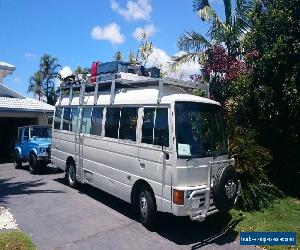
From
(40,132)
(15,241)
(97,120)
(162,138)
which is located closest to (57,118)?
(97,120)

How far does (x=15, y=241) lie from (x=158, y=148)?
3.42 meters

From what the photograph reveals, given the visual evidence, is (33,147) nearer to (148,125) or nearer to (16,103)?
(16,103)

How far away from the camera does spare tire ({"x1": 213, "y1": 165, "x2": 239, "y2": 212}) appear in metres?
7.16

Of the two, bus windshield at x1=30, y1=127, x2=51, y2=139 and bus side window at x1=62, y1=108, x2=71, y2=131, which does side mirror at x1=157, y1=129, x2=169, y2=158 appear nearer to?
bus side window at x1=62, y1=108, x2=71, y2=131

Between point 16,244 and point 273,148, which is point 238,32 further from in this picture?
point 16,244

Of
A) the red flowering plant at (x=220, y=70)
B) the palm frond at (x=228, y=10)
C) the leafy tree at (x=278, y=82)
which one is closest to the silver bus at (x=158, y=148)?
the leafy tree at (x=278, y=82)

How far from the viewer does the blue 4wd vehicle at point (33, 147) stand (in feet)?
48.2

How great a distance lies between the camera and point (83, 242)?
7.15m

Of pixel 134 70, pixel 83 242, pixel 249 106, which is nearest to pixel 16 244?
pixel 83 242

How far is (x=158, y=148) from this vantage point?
7.46 meters

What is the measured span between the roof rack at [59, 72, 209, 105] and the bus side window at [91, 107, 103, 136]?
358 mm

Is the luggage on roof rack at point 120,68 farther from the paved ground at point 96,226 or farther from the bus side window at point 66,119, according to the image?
the paved ground at point 96,226

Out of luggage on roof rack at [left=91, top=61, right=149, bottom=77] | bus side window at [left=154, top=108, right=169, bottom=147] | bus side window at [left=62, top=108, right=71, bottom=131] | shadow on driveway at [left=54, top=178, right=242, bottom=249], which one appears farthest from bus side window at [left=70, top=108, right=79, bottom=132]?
bus side window at [left=154, top=108, right=169, bottom=147]

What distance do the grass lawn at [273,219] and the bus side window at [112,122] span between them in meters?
3.71
